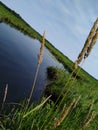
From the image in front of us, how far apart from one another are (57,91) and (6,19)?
201ft

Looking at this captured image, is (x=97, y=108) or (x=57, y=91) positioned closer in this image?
(x=97, y=108)

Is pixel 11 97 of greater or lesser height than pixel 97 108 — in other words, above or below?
below

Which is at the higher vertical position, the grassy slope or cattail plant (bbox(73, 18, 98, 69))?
the grassy slope

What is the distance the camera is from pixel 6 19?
8175cm

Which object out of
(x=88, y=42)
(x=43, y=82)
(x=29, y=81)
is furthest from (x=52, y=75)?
(x=88, y=42)

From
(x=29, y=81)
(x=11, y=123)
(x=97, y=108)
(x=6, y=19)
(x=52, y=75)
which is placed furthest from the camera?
(x=6, y=19)

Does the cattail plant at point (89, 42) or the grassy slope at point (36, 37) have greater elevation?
the grassy slope at point (36, 37)

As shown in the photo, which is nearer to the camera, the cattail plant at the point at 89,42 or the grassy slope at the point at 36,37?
the cattail plant at the point at 89,42

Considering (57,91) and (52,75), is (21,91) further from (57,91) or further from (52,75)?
(52,75)

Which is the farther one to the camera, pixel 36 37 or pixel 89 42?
pixel 36 37

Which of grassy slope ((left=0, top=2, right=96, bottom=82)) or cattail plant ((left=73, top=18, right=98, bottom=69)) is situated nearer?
cattail plant ((left=73, top=18, right=98, bottom=69))

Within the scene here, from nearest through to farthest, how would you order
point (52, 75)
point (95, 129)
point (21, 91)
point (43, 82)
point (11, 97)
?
point (95, 129) → point (11, 97) → point (21, 91) → point (43, 82) → point (52, 75)

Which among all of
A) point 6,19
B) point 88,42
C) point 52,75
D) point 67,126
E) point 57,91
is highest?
point 6,19

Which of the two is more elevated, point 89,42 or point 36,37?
point 36,37
